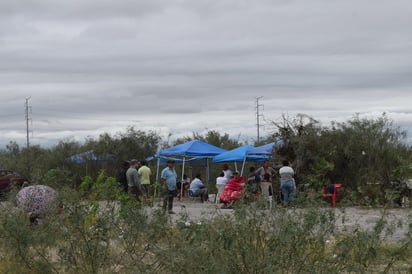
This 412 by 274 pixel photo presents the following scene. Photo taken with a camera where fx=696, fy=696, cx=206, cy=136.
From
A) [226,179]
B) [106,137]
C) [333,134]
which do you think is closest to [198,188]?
[226,179]

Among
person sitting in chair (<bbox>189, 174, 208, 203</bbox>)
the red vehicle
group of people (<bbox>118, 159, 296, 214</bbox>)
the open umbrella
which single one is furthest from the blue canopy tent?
the open umbrella

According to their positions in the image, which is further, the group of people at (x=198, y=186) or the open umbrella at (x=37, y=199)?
the group of people at (x=198, y=186)

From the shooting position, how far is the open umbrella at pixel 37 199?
26.9 feet

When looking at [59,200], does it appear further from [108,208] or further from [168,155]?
[168,155]

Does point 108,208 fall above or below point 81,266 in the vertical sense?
above

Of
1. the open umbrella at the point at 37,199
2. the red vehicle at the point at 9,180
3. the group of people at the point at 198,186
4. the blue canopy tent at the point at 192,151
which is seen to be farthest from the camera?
the blue canopy tent at the point at 192,151

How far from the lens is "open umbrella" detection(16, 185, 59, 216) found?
8.19m

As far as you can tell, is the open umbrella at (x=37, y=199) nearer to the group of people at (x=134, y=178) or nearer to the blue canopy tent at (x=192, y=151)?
the group of people at (x=134, y=178)

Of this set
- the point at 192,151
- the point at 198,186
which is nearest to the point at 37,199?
the point at 198,186

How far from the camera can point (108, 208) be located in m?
7.32

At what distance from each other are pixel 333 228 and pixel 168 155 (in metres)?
22.0

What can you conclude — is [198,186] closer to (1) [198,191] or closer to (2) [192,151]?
(1) [198,191]

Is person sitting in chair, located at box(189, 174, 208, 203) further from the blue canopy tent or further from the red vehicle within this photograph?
the red vehicle

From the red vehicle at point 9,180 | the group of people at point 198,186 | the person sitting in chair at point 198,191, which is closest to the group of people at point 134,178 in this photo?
the group of people at point 198,186
